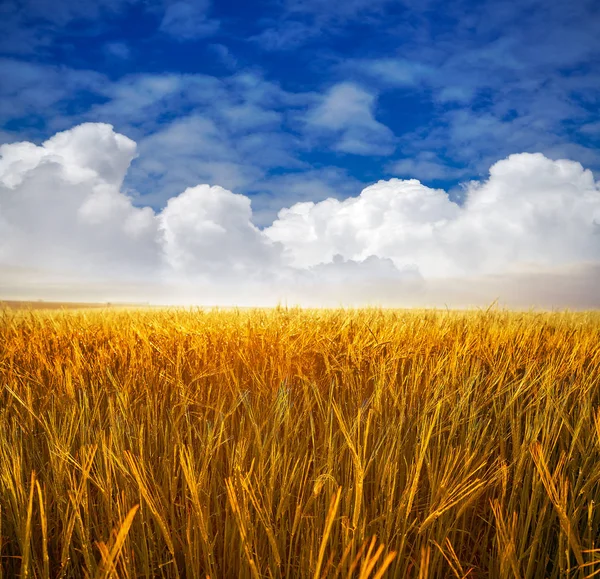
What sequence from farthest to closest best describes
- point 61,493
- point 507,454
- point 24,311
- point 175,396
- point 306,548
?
point 24,311, point 175,396, point 507,454, point 61,493, point 306,548

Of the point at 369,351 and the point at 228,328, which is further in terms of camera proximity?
the point at 228,328

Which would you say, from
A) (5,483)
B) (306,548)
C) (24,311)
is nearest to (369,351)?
(306,548)

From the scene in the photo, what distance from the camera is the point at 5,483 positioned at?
124 centimetres

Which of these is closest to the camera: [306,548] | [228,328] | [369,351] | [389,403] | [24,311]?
[306,548]

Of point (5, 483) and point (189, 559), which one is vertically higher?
point (5, 483)

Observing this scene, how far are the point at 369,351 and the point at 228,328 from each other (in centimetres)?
141

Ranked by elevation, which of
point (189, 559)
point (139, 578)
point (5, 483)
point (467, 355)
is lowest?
point (139, 578)

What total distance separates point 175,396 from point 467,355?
6.15ft

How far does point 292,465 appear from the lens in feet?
4.90

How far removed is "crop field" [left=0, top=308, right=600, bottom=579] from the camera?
3.52ft

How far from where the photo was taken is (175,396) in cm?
224

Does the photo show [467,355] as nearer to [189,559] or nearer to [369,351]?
[369,351]

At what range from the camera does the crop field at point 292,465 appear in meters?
1.07

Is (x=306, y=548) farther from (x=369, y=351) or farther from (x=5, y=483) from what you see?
(x=369, y=351)
